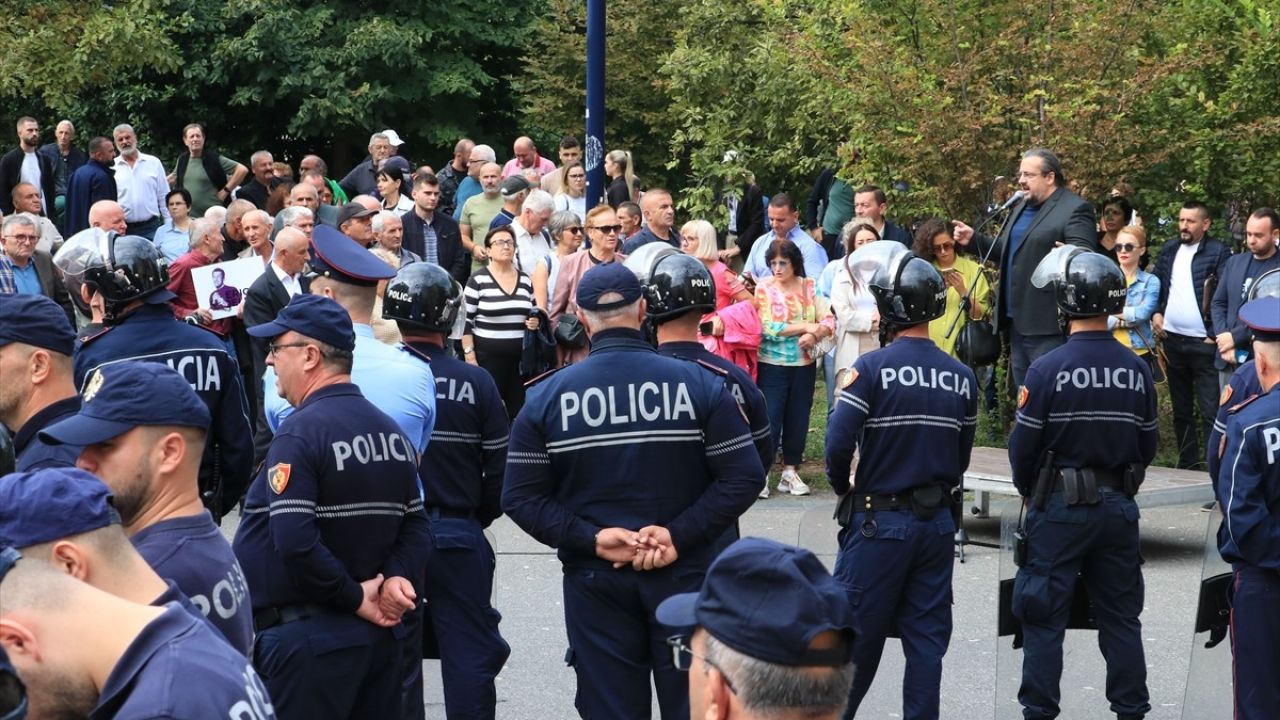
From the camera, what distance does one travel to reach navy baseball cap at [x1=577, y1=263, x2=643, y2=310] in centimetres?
595

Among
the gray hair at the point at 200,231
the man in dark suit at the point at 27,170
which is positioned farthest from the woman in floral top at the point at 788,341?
the man in dark suit at the point at 27,170

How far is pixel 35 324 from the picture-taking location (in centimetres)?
567

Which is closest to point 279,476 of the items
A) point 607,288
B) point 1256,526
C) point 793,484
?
point 607,288

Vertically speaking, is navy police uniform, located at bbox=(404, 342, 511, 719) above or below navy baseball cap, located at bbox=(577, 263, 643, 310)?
below

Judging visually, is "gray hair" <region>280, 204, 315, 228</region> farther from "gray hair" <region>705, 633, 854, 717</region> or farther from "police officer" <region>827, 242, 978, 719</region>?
"gray hair" <region>705, 633, 854, 717</region>

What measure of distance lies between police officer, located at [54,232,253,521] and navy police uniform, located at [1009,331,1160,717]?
3.38 m

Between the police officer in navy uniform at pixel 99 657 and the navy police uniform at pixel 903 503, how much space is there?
4118 millimetres

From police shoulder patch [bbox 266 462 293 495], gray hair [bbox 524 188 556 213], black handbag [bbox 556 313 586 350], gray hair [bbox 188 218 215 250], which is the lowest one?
black handbag [bbox 556 313 586 350]

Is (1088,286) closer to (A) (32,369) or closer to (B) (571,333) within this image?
(A) (32,369)

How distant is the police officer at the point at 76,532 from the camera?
3.37 metres

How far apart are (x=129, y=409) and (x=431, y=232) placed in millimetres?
10002

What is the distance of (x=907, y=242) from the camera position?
48.3 ft

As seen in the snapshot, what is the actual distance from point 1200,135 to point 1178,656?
5.99m

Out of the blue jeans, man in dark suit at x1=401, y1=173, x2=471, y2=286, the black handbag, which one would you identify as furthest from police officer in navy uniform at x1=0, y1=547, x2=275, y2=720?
man in dark suit at x1=401, y1=173, x2=471, y2=286
